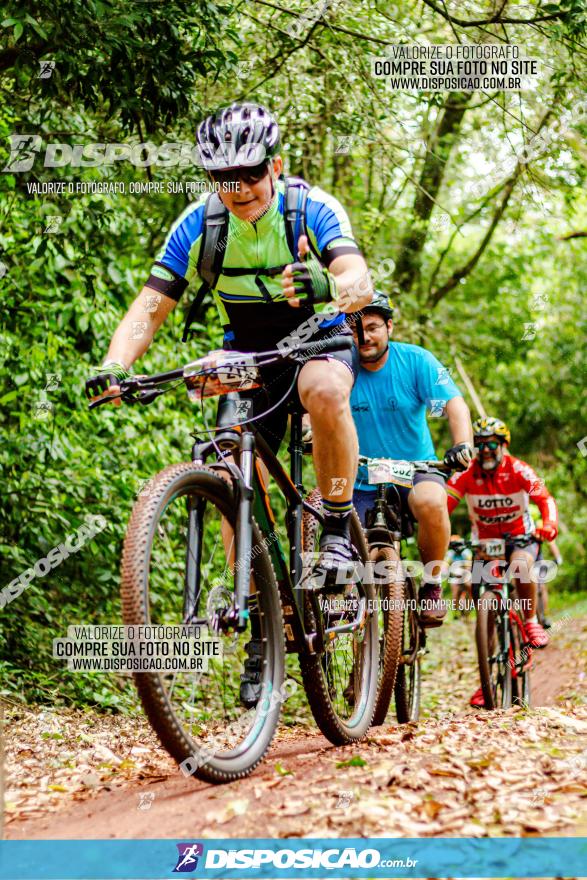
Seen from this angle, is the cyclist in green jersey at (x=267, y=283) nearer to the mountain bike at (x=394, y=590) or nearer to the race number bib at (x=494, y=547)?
the mountain bike at (x=394, y=590)

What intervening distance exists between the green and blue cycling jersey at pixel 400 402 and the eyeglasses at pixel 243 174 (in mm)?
2810

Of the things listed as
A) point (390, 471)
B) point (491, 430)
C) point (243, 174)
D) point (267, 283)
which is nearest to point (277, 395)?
point (267, 283)

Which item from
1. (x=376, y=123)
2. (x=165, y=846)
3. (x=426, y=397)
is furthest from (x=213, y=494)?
(x=376, y=123)

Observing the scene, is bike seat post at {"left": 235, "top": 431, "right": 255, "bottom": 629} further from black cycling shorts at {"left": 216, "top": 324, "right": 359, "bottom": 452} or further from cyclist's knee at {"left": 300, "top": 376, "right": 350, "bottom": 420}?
cyclist's knee at {"left": 300, "top": 376, "right": 350, "bottom": 420}

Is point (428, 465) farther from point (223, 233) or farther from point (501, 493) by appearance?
point (223, 233)

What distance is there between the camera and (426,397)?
639cm

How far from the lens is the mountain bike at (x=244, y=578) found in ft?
10.2

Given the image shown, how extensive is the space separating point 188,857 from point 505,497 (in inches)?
221

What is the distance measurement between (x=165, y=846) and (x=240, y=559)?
991 millimetres

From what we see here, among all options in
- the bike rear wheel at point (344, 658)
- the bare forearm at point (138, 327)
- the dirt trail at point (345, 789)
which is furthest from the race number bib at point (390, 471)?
the bare forearm at point (138, 327)

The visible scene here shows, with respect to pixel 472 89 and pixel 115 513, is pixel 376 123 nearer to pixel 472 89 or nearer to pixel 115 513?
pixel 472 89

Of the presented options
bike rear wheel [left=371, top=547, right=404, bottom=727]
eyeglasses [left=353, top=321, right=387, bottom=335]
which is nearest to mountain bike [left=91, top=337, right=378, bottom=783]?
bike rear wheel [left=371, top=547, right=404, bottom=727]

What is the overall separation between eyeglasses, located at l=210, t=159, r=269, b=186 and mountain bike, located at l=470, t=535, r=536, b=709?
4.54 metres

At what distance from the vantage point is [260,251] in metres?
3.96
